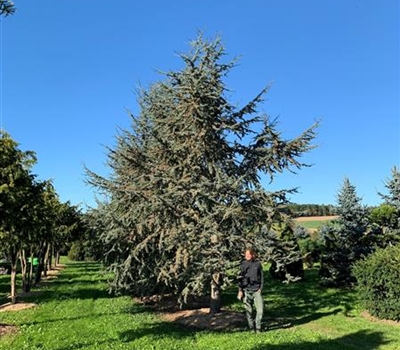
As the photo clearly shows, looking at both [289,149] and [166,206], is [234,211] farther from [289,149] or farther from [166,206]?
[289,149]

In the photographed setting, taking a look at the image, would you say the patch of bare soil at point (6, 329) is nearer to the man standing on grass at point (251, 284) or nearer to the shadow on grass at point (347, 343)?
the man standing on grass at point (251, 284)

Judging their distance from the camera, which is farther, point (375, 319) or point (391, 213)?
point (391, 213)

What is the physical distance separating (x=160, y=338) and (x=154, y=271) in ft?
12.2

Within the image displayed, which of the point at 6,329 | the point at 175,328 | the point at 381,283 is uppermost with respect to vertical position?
the point at 381,283

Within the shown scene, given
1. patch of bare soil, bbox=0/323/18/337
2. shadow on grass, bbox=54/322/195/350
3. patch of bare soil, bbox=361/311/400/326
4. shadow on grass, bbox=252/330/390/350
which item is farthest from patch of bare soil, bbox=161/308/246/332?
patch of bare soil, bbox=0/323/18/337

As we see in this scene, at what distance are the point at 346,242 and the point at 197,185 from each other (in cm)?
1086

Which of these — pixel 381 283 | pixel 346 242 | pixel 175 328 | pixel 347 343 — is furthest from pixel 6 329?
pixel 346 242

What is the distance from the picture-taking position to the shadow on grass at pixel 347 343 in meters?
8.07

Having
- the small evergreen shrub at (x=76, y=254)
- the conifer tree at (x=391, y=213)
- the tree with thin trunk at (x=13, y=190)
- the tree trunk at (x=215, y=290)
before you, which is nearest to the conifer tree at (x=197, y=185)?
the tree trunk at (x=215, y=290)

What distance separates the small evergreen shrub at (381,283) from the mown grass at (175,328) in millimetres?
535

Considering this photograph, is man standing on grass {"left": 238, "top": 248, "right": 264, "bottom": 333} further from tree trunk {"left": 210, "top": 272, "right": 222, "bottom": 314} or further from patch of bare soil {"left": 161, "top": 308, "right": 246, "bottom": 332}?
tree trunk {"left": 210, "top": 272, "right": 222, "bottom": 314}

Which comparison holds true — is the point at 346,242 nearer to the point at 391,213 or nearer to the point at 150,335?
the point at 391,213

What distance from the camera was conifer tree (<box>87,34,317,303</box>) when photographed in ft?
37.1

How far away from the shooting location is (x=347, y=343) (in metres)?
8.88
